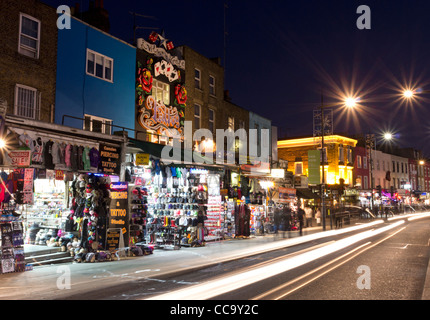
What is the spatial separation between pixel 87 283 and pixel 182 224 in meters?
7.96

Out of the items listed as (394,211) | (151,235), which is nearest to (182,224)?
(151,235)

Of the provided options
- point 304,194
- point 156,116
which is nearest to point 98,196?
point 156,116

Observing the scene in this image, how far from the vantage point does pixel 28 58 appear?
627 inches

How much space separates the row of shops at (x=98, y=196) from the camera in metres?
12.0

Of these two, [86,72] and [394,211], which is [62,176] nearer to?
[86,72]

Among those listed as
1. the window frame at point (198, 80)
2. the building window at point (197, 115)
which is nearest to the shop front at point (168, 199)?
the building window at point (197, 115)

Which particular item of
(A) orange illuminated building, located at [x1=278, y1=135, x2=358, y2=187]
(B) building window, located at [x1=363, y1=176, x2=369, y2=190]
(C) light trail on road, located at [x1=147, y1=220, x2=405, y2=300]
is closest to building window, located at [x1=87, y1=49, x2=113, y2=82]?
(C) light trail on road, located at [x1=147, y1=220, x2=405, y2=300]

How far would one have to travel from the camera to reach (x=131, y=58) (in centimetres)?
2066

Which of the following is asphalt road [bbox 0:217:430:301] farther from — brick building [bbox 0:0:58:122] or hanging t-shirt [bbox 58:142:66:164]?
brick building [bbox 0:0:58:122]

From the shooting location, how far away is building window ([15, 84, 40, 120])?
15555mm

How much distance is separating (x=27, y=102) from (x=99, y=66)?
14.5ft

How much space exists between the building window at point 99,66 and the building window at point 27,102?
3106mm

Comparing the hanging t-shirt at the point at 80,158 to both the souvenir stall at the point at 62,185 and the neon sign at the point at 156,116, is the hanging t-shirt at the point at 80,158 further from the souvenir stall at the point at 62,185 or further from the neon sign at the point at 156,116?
the neon sign at the point at 156,116

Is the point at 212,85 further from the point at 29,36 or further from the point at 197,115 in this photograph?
the point at 29,36
